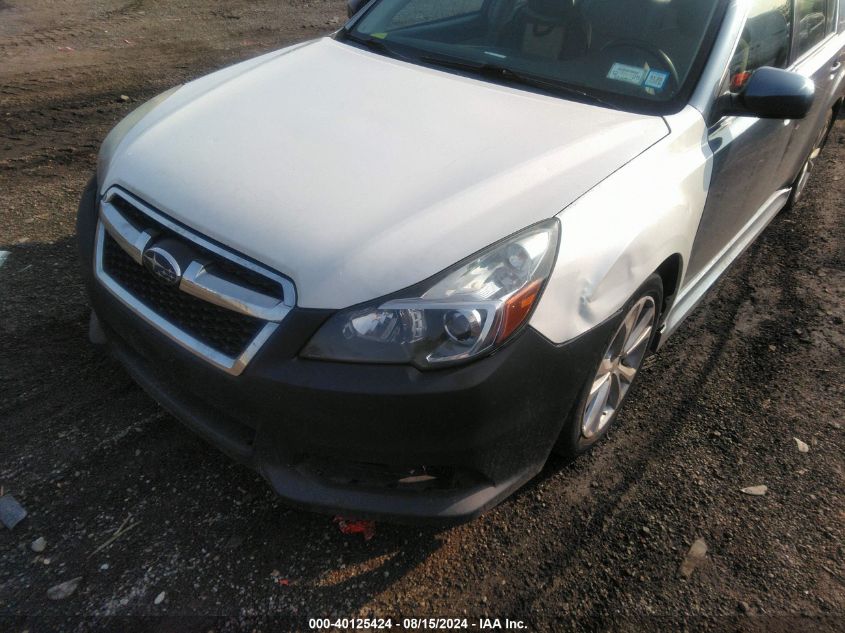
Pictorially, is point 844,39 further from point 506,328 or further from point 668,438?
point 506,328

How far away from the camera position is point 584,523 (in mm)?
2408

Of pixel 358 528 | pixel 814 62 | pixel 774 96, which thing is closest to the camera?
pixel 358 528

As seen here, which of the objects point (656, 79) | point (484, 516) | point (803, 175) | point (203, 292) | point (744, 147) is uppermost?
point (656, 79)

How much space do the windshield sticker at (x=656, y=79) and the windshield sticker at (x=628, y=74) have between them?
22mm

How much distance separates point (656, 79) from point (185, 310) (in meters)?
1.91

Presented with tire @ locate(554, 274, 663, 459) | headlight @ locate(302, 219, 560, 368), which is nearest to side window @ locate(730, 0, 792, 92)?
tire @ locate(554, 274, 663, 459)

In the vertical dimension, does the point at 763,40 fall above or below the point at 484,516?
above

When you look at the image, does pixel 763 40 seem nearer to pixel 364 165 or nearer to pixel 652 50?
pixel 652 50

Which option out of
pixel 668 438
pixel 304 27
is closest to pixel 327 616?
pixel 668 438

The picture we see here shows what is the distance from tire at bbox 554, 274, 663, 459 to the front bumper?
14 cm

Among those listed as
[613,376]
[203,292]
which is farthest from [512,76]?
[203,292]

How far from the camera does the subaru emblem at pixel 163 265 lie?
2.01 metres

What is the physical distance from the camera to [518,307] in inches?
73.4

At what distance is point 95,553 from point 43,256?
210 cm
